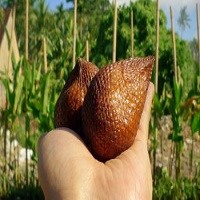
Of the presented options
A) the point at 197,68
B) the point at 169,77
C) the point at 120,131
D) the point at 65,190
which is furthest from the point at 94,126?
the point at 169,77

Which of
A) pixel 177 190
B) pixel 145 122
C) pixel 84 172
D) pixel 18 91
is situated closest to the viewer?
pixel 84 172

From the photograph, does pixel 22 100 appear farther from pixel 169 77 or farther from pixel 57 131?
pixel 169 77

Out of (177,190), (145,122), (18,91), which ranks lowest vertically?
(177,190)

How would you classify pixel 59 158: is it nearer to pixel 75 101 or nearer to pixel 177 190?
pixel 75 101

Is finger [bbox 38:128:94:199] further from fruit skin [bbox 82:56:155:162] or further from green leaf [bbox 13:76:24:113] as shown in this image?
green leaf [bbox 13:76:24:113]

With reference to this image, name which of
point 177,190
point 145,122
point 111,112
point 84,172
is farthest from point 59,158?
point 177,190

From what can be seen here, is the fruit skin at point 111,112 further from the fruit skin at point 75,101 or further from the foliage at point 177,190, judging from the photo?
→ the foliage at point 177,190
